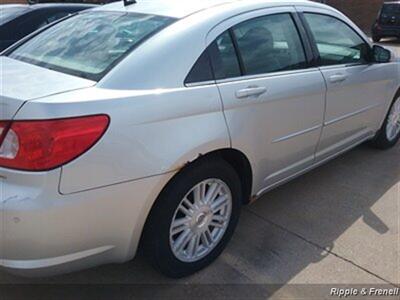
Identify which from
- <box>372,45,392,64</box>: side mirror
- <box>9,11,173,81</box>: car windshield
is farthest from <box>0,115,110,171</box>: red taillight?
<box>372,45,392,64</box>: side mirror

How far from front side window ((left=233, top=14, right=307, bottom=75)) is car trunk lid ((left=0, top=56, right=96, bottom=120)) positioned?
1.08 metres

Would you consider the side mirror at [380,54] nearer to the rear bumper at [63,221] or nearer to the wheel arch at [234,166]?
the wheel arch at [234,166]

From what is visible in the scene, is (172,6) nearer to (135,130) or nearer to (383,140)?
(135,130)

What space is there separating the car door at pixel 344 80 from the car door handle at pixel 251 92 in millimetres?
821

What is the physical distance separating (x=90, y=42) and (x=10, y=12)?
345 centimetres

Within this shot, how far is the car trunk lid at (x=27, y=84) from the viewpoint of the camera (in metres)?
2.05

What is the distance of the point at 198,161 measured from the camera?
8.45ft

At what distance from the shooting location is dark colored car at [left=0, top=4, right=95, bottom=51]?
527 centimetres

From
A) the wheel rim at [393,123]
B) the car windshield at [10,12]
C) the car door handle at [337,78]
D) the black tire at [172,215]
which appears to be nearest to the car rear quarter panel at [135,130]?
the black tire at [172,215]

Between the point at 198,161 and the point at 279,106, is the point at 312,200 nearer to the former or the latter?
the point at 279,106

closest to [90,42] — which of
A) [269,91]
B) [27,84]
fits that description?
[27,84]

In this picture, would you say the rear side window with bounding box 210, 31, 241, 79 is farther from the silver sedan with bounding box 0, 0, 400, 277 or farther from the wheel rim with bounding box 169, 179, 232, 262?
the wheel rim with bounding box 169, 179, 232, 262

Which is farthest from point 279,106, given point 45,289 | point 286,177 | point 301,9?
point 45,289

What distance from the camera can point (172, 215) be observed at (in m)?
2.48
